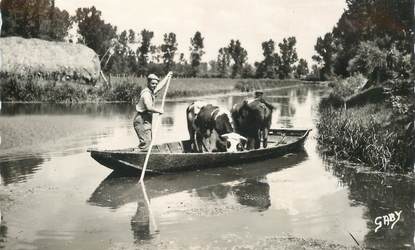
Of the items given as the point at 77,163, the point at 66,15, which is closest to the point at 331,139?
the point at 77,163

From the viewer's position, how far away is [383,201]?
10625 mm

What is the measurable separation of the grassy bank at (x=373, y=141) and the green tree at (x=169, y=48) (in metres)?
37.4

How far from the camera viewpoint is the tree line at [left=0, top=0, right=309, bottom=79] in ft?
104

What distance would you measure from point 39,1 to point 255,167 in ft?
57.6

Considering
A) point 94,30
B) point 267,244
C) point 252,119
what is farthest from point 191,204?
point 94,30

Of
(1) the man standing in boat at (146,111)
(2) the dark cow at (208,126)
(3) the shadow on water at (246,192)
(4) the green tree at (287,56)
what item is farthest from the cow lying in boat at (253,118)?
(4) the green tree at (287,56)

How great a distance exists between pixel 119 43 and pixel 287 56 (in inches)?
1693

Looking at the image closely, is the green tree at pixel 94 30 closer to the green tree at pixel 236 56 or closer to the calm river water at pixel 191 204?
the calm river water at pixel 191 204

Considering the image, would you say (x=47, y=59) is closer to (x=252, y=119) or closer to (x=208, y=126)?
(x=252, y=119)

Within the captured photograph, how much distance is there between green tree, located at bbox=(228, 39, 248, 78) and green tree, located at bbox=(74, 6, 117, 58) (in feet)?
148

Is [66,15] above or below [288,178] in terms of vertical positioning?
above

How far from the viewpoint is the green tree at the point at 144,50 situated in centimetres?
4681

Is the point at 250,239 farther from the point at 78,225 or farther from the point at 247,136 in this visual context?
the point at 247,136

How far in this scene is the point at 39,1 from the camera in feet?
86.7
